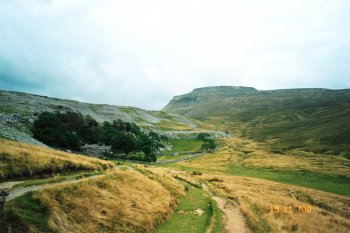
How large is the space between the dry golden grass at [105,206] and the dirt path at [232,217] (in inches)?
275

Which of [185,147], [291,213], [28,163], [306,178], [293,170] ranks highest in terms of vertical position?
[28,163]

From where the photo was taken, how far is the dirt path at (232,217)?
1303 inches

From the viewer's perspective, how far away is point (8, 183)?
29703mm

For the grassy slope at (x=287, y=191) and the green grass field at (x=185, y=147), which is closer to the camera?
the grassy slope at (x=287, y=191)

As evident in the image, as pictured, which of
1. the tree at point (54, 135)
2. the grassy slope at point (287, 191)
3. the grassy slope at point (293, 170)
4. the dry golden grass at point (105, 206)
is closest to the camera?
the dry golden grass at point (105, 206)

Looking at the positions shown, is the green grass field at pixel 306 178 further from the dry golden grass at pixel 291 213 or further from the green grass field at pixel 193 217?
the green grass field at pixel 193 217

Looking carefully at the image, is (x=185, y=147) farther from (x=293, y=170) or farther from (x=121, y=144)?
(x=293, y=170)

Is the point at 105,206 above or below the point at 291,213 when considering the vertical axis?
above

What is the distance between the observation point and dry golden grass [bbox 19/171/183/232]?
25.1 m

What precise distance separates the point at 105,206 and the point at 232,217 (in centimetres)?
1640

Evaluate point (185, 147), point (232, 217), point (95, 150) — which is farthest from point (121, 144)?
point (185, 147)

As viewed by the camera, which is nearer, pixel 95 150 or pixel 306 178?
pixel 306 178

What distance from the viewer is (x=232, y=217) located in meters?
38.1

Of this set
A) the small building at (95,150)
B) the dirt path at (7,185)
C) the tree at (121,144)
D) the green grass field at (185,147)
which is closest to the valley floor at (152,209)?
the dirt path at (7,185)
